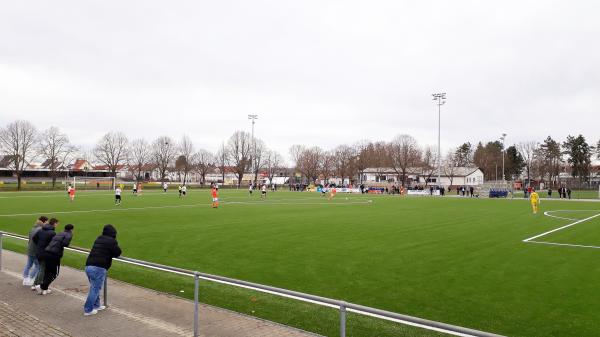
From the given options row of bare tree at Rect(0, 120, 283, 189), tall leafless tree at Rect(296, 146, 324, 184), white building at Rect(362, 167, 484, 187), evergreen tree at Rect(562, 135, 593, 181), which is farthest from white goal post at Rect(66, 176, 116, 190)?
evergreen tree at Rect(562, 135, 593, 181)

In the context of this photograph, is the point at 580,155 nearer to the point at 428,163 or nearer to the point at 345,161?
the point at 428,163

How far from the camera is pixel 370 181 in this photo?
11350 centimetres

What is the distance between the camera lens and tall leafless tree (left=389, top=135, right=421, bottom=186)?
101 m

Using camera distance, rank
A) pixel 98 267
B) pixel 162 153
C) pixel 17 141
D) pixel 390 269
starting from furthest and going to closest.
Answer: pixel 162 153 < pixel 17 141 < pixel 390 269 < pixel 98 267

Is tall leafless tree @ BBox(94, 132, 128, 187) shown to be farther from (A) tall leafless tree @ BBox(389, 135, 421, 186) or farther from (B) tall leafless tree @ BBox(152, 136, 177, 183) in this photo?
(A) tall leafless tree @ BBox(389, 135, 421, 186)

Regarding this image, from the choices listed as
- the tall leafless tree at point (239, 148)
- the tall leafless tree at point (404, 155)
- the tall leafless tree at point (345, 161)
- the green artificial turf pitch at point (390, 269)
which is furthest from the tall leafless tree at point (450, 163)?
the green artificial turf pitch at point (390, 269)

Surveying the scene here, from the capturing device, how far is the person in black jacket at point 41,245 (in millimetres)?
8906

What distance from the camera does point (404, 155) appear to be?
332 feet

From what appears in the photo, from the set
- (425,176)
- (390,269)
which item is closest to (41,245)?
(390,269)

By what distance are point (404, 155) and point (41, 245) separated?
319 ft

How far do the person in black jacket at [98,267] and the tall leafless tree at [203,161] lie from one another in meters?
115

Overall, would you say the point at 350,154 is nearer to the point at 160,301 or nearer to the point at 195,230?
the point at 195,230

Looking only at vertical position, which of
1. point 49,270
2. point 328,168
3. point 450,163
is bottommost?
point 49,270

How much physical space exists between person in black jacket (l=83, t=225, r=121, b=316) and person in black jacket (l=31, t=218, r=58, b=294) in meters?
1.89
